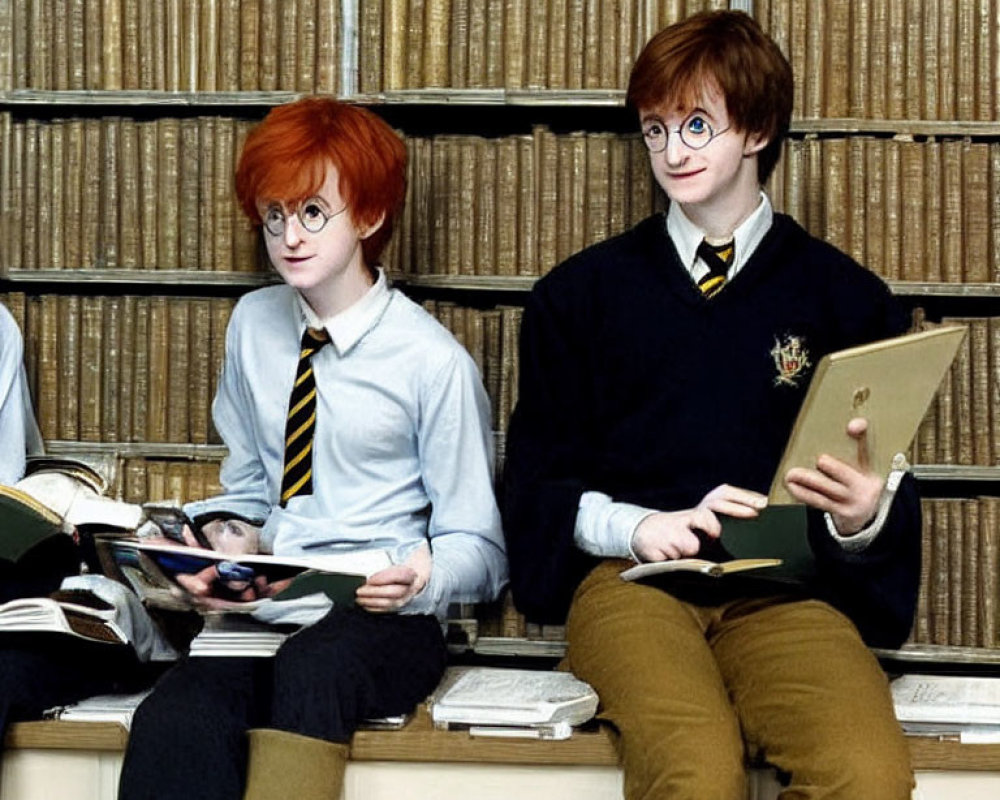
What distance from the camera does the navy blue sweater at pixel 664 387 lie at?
8.24ft

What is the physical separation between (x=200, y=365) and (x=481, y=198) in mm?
551

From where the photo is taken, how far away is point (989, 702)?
2.36m

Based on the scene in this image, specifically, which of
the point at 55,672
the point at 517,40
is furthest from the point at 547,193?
the point at 55,672

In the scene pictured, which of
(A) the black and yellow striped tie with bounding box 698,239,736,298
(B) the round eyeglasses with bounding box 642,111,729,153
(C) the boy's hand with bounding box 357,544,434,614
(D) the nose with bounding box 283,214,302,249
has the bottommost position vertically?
(C) the boy's hand with bounding box 357,544,434,614

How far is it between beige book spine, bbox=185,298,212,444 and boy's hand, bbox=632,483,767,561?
37.2 inches

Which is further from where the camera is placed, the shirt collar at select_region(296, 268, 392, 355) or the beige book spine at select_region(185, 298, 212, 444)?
the beige book spine at select_region(185, 298, 212, 444)

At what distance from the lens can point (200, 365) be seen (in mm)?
3033

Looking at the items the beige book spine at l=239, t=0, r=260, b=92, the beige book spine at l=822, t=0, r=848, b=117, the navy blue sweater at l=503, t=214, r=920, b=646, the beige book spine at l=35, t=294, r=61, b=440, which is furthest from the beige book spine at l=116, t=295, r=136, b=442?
the beige book spine at l=822, t=0, r=848, b=117

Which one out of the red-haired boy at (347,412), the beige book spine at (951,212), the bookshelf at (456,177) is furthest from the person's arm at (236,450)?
the beige book spine at (951,212)

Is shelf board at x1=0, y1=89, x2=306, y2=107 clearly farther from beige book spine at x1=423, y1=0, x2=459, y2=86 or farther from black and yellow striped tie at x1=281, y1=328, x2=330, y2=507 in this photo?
black and yellow striped tie at x1=281, y1=328, x2=330, y2=507

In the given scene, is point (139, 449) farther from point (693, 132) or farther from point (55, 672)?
point (693, 132)

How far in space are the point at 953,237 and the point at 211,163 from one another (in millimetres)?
1229

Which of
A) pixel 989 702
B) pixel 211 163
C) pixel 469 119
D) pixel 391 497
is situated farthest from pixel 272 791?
pixel 469 119

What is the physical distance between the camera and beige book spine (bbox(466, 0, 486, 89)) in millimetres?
2957
